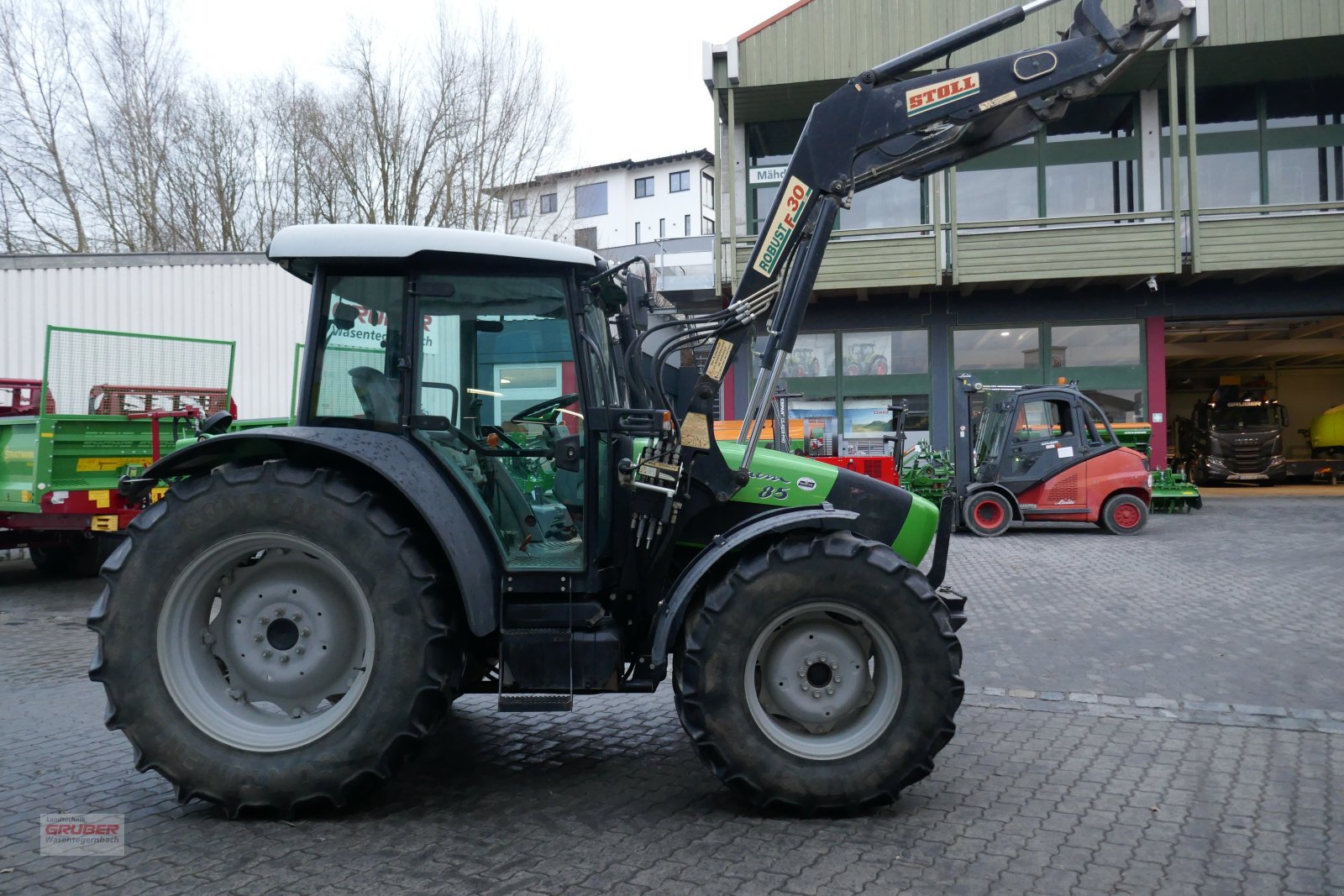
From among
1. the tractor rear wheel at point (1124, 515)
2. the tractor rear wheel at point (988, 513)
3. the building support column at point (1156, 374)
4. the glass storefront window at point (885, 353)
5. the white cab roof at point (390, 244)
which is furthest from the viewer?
the glass storefront window at point (885, 353)

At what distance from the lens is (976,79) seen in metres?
4.16

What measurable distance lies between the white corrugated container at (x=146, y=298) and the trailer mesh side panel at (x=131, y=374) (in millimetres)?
3775

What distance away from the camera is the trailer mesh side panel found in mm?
10453

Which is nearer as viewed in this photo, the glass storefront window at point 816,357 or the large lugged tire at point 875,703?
the large lugged tire at point 875,703

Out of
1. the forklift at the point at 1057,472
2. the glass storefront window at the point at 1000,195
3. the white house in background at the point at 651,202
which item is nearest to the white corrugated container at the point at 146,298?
the forklift at the point at 1057,472

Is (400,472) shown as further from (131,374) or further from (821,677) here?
(131,374)

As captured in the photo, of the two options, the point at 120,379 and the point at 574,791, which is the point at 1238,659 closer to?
the point at 574,791

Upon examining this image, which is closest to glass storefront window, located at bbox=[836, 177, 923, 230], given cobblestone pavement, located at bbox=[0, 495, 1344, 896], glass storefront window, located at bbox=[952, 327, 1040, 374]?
glass storefront window, located at bbox=[952, 327, 1040, 374]

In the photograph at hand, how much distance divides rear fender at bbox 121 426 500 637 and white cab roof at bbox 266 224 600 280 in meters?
0.75

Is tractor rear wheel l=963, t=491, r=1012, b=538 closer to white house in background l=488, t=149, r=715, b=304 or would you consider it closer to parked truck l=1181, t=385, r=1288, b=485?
parked truck l=1181, t=385, r=1288, b=485

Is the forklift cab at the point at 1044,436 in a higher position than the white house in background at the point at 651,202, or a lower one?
lower

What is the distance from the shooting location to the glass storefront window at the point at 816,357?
2127 centimetres

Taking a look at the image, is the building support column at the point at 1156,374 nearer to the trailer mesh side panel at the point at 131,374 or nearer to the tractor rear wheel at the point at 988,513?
the tractor rear wheel at the point at 988,513

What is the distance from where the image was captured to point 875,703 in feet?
12.7
